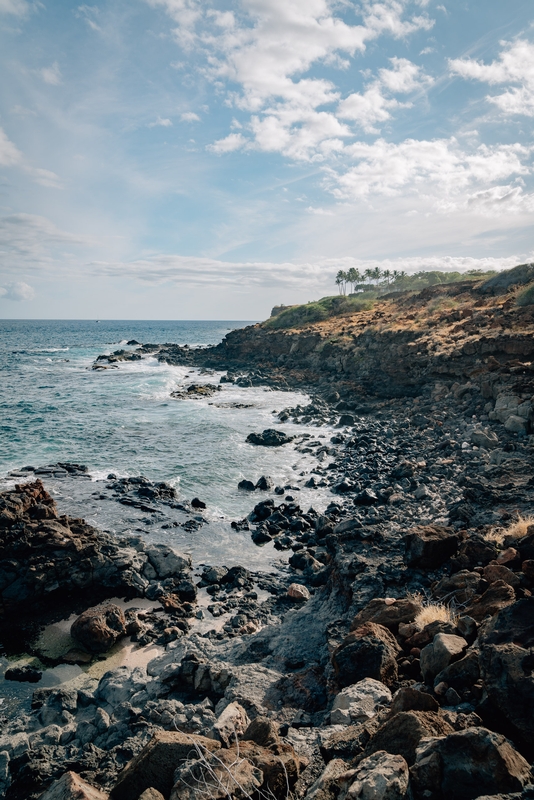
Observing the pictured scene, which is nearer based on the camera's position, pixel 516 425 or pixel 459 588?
pixel 459 588

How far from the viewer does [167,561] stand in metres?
14.6

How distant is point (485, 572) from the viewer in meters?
8.73

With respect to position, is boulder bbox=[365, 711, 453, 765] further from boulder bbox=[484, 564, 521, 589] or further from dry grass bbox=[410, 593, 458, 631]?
boulder bbox=[484, 564, 521, 589]

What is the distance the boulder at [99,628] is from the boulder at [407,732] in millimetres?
8436

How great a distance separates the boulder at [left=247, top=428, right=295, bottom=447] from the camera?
93.2 ft

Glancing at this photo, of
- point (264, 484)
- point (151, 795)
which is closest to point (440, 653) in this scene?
point (151, 795)

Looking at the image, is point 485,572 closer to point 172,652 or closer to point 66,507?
point 172,652

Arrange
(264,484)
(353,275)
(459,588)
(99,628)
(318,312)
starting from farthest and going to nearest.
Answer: (353,275) → (318,312) → (264,484) → (99,628) → (459,588)

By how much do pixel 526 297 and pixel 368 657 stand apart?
37.8 metres

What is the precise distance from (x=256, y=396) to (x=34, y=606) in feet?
110

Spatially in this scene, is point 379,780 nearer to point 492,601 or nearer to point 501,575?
point 492,601

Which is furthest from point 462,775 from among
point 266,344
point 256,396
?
point 266,344

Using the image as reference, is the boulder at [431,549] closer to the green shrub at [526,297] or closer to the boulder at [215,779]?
the boulder at [215,779]

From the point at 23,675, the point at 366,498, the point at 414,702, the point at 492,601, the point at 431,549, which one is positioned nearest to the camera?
the point at 414,702
